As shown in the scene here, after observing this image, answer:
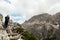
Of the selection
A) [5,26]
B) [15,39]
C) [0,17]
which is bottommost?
[15,39]

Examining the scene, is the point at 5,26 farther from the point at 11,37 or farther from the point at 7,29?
the point at 11,37

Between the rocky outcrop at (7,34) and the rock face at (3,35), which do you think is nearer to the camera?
the rock face at (3,35)

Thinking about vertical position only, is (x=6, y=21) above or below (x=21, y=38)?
above

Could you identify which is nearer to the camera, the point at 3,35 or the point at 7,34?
the point at 3,35

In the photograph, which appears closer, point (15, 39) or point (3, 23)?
point (15, 39)

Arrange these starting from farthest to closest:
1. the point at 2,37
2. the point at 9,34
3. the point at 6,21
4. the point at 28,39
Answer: the point at 28,39, the point at 6,21, the point at 9,34, the point at 2,37

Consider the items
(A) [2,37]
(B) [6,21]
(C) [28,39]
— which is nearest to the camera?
(A) [2,37]

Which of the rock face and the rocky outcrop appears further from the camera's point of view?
the rocky outcrop

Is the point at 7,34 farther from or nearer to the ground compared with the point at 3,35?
farther from the ground

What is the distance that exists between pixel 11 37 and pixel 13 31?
382 inches

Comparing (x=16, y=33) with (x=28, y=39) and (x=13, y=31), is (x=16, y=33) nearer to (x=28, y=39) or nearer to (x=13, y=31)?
(x=13, y=31)

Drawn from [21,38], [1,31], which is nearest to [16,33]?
[21,38]

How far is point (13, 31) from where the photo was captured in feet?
295

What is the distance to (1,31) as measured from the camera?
80750 mm
